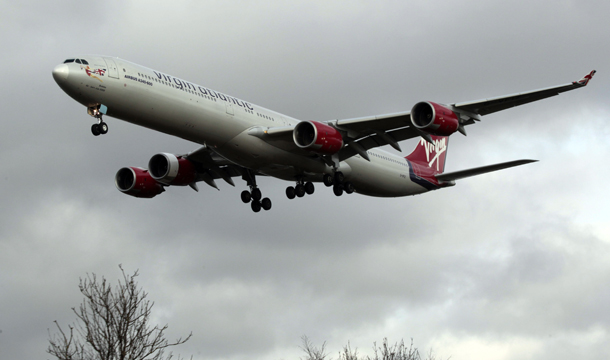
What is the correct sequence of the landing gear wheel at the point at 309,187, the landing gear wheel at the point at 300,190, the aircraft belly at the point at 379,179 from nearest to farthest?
the landing gear wheel at the point at 300,190, the landing gear wheel at the point at 309,187, the aircraft belly at the point at 379,179

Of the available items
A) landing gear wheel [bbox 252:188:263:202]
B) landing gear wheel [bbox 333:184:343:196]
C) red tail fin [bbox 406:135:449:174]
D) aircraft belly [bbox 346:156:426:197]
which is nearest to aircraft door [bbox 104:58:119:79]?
landing gear wheel [bbox 252:188:263:202]

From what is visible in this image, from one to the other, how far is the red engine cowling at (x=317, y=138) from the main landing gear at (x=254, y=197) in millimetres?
8114

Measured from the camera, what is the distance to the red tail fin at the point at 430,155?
49.1 m

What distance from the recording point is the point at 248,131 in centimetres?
3631

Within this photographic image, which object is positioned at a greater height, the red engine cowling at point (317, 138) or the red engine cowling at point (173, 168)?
the red engine cowling at point (173, 168)

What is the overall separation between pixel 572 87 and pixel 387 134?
31.4 feet

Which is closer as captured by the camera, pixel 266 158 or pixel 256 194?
pixel 266 158

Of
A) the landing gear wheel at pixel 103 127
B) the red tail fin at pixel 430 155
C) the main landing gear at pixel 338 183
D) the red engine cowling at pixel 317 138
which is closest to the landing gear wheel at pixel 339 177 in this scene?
the main landing gear at pixel 338 183

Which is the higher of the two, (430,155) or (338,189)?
(430,155)

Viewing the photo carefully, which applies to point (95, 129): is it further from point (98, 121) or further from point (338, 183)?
point (338, 183)

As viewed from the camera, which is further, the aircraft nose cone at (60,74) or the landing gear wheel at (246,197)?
the landing gear wheel at (246,197)

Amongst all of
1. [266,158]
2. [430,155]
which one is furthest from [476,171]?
[266,158]

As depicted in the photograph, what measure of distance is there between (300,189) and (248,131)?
19.9 feet

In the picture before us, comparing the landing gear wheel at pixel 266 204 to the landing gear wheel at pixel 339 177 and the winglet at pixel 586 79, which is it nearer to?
the landing gear wheel at pixel 339 177
